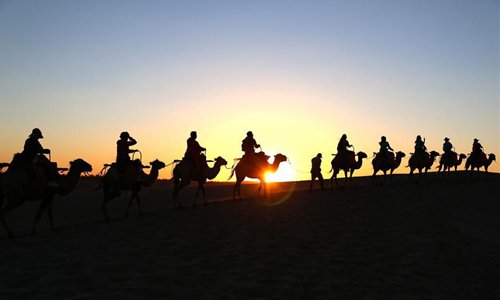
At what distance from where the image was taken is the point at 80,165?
48.9ft

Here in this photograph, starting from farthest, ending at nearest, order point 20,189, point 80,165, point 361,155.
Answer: point 361,155, point 80,165, point 20,189

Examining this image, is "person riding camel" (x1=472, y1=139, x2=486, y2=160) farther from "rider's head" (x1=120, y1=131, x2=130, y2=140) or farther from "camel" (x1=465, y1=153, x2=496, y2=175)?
"rider's head" (x1=120, y1=131, x2=130, y2=140)

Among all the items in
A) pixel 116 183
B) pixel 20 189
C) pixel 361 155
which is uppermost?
pixel 361 155

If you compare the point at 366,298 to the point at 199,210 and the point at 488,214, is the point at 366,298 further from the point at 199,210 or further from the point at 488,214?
the point at 488,214

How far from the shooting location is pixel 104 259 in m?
9.75

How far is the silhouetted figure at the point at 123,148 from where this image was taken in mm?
15664

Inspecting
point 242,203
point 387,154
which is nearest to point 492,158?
point 387,154

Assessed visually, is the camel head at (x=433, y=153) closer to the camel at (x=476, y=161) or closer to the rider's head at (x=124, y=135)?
the camel at (x=476, y=161)

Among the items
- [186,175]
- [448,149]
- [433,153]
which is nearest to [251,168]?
[186,175]

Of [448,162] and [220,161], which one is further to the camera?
[448,162]

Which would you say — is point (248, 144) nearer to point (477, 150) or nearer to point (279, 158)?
point (279, 158)

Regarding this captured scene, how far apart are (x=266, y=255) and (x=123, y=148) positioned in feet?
25.4

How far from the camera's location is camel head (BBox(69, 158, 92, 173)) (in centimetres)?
1479

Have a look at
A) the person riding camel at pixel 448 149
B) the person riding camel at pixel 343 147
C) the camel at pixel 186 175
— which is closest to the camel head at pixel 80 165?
the camel at pixel 186 175
